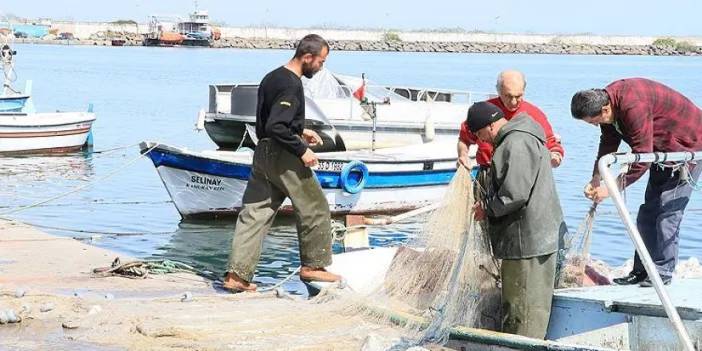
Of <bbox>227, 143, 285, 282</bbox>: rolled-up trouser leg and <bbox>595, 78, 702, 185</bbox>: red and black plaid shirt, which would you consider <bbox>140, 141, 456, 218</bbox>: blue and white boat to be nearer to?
<bbox>227, 143, 285, 282</bbox>: rolled-up trouser leg

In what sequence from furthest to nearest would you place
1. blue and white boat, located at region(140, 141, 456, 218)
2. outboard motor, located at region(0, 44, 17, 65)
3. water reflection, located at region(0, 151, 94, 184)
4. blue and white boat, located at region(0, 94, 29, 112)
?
blue and white boat, located at region(0, 94, 29, 112), outboard motor, located at region(0, 44, 17, 65), water reflection, located at region(0, 151, 94, 184), blue and white boat, located at region(140, 141, 456, 218)

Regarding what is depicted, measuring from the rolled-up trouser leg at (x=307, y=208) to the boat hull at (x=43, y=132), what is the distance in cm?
1517

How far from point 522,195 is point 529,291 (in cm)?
60

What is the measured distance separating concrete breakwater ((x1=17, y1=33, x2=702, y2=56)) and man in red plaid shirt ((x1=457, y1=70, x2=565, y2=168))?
12410 centimetres

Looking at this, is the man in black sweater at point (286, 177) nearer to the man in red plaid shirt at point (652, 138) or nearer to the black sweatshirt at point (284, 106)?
the black sweatshirt at point (284, 106)

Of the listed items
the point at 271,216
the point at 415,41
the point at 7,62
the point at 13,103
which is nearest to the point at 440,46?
the point at 415,41

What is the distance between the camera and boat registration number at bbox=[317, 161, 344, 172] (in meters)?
14.9

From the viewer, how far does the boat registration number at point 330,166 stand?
1488 centimetres

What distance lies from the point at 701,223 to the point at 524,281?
1151 cm

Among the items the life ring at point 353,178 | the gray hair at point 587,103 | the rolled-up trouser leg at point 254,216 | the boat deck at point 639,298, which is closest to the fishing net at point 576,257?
the boat deck at point 639,298

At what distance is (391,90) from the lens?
2197 centimetres

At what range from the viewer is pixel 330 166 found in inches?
589

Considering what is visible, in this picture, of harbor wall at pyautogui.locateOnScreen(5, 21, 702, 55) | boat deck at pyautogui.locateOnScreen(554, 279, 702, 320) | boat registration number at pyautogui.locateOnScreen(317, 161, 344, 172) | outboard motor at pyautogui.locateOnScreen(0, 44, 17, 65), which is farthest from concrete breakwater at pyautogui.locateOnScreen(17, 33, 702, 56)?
boat deck at pyautogui.locateOnScreen(554, 279, 702, 320)

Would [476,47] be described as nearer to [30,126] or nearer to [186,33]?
[186,33]
